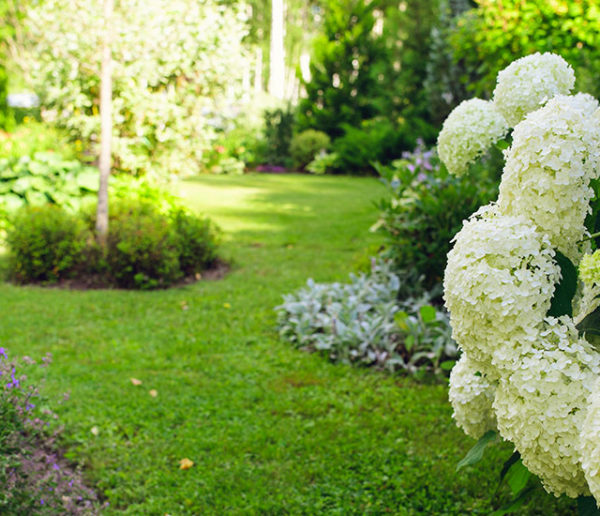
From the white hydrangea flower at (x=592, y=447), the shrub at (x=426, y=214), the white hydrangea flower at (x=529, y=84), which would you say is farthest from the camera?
the shrub at (x=426, y=214)

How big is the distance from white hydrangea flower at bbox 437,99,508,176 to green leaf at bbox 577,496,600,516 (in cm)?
115

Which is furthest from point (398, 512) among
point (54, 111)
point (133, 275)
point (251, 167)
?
point (251, 167)

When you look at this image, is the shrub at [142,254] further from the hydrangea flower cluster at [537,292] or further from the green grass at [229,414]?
the hydrangea flower cluster at [537,292]

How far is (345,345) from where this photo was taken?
4.26m

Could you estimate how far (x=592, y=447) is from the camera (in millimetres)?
1115

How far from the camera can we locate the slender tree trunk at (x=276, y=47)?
859 inches

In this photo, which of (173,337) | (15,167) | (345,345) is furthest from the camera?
(15,167)

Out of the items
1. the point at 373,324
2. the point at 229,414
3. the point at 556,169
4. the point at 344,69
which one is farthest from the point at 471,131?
the point at 344,69

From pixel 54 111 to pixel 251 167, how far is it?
900cm

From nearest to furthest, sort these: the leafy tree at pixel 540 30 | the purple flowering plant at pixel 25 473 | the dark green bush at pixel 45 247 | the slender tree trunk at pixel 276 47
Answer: the purple flowering plant at pixel 25 473 → the dark green bush at pixel 45 247 → the leafy tree at pixel 540 30 → the slender tree trunk at pixel 276 47

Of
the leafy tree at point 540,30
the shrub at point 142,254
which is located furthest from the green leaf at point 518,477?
the leafy tree at point 540,30

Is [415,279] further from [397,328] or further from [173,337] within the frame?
[173,337]

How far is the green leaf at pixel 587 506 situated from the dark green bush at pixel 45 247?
17.4 ft

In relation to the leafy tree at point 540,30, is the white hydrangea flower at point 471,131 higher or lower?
lower
